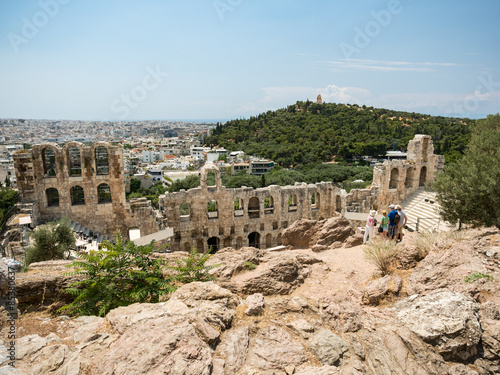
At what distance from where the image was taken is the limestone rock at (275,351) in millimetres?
4957

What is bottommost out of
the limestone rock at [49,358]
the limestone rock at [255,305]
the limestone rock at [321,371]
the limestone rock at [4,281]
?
the limestone rock at [321,371]

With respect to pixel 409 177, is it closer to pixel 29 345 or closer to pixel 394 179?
pixel 394 179

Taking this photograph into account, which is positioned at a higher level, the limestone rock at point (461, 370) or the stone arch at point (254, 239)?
the limestone rock at point (461, 370)

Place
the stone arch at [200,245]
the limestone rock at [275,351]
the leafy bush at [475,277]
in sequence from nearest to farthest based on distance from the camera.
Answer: the limestone rock at [275,351] → the leafy bush at [475,277] → the stone arch at [200,245]

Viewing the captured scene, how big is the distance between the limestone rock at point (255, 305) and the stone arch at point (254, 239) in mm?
18021

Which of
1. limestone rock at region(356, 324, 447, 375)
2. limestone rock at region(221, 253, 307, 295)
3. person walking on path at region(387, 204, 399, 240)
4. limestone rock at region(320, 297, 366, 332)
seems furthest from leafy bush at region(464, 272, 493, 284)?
person walking on path at region(387, 204, 399, 240)

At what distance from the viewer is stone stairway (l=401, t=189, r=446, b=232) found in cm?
2172

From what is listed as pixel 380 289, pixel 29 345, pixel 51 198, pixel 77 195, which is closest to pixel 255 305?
pixel 380 289

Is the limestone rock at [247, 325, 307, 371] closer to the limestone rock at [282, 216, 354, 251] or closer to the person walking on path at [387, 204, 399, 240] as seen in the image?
the person walking on path at [387, 204, 399, 240]

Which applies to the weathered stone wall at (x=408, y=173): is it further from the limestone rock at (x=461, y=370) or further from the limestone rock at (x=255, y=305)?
the limestone rock at (x=255, y=305)

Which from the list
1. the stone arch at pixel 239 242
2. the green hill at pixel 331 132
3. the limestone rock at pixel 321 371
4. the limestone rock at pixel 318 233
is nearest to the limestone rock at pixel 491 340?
the limestone rock at pixel 321 371

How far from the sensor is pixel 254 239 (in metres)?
25.4

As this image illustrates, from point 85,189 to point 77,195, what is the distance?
2.01 metres

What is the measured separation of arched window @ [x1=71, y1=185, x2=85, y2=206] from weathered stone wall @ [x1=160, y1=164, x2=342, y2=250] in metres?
5.42
